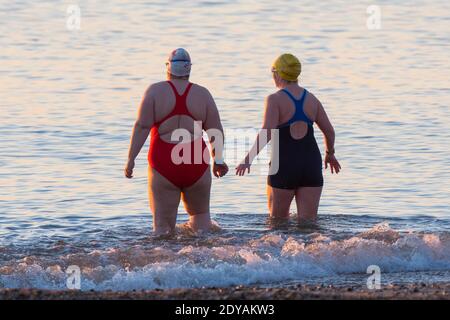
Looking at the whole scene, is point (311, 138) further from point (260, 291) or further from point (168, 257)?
point (260, 291)

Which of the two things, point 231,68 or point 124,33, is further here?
point 124,33

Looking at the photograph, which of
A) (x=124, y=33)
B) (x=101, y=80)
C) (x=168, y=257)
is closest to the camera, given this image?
(x=168, y=257)

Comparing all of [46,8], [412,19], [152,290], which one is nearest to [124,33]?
[46,8]

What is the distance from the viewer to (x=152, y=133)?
1039 centimetres

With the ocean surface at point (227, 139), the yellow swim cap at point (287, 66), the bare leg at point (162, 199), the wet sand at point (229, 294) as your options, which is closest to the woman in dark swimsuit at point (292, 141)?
the yellow swim cap at point (287, 66)

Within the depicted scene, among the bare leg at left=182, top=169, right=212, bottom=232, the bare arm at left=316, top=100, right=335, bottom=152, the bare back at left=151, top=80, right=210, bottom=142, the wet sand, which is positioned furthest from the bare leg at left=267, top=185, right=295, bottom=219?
the wet sand

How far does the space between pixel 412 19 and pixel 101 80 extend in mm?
8925

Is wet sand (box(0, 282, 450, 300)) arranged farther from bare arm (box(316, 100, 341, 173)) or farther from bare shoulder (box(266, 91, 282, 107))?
bare arm (box(316, 100, 341, 173))

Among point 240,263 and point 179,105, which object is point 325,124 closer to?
point 179,105

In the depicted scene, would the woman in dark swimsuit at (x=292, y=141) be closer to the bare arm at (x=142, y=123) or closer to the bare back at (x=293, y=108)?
the bare back at (x=293, y=108)

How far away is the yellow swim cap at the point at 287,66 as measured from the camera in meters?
10.8

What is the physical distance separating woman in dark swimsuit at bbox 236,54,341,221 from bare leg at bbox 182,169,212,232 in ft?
1.25

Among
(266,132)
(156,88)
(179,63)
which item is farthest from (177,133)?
(266,132)

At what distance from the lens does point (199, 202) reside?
10578 mm
